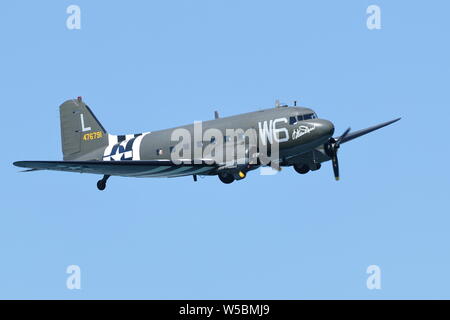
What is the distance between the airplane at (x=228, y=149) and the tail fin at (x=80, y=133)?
130 cm

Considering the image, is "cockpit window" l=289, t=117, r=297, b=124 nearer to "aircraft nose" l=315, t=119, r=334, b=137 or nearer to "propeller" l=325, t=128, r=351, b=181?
"aircraft nose" l=315, t=119, r=334, b=137

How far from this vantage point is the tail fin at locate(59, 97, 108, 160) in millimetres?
48344

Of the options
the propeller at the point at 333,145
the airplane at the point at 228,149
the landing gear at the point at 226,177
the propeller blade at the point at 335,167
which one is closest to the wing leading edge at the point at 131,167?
the airplane at the point at 228,149

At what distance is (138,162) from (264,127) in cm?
614

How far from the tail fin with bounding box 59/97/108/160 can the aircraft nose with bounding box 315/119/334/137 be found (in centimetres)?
1246

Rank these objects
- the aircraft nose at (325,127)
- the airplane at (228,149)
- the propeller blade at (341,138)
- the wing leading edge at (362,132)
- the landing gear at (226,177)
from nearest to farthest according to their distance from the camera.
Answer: the aircraft nose at (325,127) → the airplane at (228,149) → the landing gear at (226,177) → the propeller blade at (341,138) → the wing leading edge at (362,132)

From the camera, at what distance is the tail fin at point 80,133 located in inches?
1903

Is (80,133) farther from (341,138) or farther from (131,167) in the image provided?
(341,138)

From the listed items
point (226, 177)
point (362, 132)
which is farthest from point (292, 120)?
point (362, 132)

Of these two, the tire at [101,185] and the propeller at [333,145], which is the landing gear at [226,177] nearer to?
the propeller at [333,145]

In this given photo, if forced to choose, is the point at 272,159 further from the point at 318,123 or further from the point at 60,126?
the point at 60,126

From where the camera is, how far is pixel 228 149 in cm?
4272

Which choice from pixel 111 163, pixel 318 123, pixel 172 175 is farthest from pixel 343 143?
pixel 111 163

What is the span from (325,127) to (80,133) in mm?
14301
